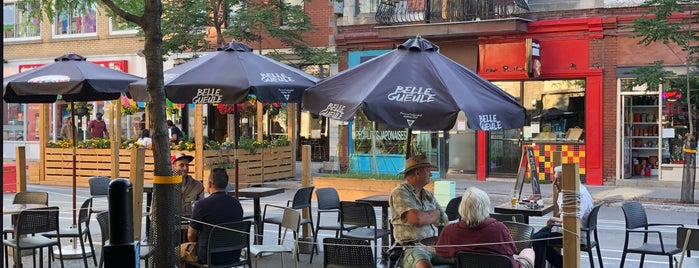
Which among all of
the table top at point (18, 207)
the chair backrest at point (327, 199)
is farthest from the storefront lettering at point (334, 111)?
the table top at point (18, 207)

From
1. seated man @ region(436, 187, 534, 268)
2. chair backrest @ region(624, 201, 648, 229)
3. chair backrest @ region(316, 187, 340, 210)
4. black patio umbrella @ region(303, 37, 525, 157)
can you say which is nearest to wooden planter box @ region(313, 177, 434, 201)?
chair backrest @ region(316, 187, 340, 210)

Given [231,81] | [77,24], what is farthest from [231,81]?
[77,24]

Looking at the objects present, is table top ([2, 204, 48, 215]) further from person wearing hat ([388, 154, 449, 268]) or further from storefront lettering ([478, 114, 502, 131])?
storefront lettering ([478, 114, 502, 131])

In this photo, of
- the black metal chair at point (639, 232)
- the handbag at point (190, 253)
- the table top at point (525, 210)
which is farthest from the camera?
the table top at point (525, 210)

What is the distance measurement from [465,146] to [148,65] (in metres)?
16.3

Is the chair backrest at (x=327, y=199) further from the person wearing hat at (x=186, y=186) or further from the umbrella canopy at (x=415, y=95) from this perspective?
the umbrella canopy at (x=415, y=95)

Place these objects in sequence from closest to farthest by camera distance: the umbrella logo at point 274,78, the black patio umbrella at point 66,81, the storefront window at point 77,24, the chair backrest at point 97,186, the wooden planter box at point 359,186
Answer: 1. the umbrella logo at point 274,78
2. the black patio umbrella at point 66,81
3. the chair backrest at point 97,186
4. the wooden planter box at point 359,186
5. the storefront window at point 77,24

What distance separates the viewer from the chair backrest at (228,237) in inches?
305

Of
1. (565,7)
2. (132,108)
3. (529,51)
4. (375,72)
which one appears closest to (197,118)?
(132,108)

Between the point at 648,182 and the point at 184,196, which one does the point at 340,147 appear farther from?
the point at 184,196

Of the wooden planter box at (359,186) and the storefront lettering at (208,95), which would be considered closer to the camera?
the storefront lettering at (208,95)

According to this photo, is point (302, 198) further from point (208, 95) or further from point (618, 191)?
point (618, 191)

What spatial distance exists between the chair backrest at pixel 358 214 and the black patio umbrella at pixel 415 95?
5.37 feet

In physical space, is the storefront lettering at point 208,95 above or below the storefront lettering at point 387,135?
above
